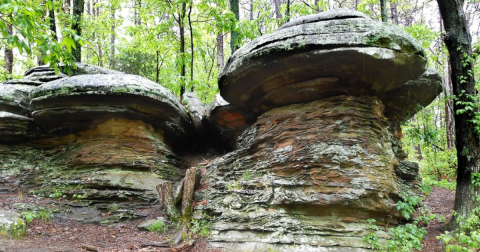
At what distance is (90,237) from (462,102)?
31.4 ft

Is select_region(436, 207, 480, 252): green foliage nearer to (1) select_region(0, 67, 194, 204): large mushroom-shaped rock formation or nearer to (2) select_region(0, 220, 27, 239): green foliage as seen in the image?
(1) select_region(0, 67, 194, 204): large mushroom-shaped rock formation

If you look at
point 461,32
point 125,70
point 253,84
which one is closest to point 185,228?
point 253,84

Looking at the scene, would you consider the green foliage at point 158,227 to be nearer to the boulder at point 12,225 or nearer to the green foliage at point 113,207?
the green foliage at point 113,207

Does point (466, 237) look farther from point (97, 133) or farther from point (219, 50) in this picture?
point (219, 50)

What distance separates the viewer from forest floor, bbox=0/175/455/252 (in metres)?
5.93

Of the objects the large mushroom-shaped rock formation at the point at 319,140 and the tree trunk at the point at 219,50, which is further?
the tree trunk at the point at 219,50

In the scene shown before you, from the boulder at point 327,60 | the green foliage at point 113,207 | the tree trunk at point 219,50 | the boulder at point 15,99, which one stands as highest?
the tree trunk at point 219,50

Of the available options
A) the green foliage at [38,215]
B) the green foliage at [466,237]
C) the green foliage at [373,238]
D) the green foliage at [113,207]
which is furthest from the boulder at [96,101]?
the green foliage at [466,237]

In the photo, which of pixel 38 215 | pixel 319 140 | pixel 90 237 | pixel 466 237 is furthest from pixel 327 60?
pixel 38 215

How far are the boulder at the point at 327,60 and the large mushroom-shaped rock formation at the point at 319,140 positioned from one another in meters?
0.03

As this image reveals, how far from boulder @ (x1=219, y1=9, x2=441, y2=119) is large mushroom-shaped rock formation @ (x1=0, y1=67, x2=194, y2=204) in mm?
3285

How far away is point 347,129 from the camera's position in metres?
7.06

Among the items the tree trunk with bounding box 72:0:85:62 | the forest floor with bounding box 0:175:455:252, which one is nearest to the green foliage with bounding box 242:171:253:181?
the forest floor with bounding box 0:175:455:252

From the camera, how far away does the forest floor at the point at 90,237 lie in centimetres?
593
